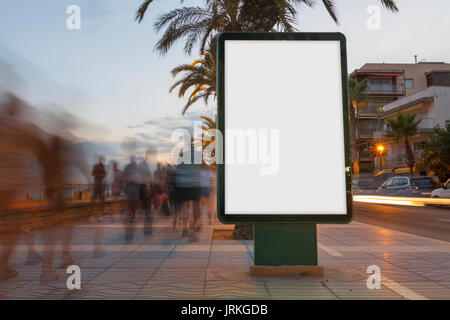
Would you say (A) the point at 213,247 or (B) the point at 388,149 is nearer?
(A) the point at 213,247

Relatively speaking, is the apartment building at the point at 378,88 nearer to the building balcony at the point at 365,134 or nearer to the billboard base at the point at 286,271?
the building balcony at the point at 365,134

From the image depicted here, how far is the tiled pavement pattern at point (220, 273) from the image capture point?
392 centimetres

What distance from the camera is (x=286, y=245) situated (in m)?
4.69

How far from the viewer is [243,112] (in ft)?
14.9

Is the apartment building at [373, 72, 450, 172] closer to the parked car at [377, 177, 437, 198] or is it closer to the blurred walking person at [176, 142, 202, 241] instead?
the parked car at [377, 177, 437, 198]

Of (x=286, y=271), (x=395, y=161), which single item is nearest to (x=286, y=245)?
(x=286, y=271)

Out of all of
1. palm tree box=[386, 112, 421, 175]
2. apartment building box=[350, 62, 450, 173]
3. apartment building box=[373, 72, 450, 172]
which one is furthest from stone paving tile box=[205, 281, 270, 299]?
apartment building box=[350, 62, 450, 173]

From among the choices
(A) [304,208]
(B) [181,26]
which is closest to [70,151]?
(A) [304,208]

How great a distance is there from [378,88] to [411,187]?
1356 inches

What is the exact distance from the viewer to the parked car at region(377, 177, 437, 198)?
999 inches

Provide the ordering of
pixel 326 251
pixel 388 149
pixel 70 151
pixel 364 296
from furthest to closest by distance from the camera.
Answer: pixel 388 149 < pixel 326 251 < pixel 70 151 < pixel 364 296
